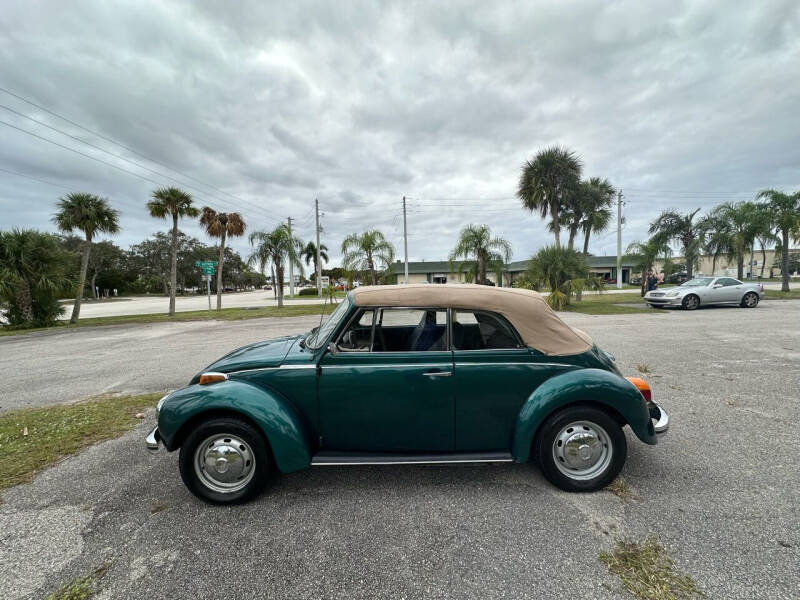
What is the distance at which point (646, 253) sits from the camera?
2236cm

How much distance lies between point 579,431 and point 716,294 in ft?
56.6

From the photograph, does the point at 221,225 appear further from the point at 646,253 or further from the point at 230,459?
the point at 646,253

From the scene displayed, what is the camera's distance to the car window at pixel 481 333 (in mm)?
2666

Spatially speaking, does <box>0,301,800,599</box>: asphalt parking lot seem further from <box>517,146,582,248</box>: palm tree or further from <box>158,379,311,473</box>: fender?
<box>517,146,582,248</box>: palm tree

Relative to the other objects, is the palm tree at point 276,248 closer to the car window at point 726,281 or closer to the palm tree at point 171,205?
the palm tree at point 171,205

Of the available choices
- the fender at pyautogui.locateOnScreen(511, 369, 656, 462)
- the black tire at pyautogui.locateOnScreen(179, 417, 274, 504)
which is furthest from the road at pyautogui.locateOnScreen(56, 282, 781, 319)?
the fender at pyautogui.locateOnScreen(511, 369, 656, 462)

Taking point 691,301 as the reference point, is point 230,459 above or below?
below

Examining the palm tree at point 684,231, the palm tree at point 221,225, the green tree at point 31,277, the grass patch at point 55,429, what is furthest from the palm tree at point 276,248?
the palm tree at point 684,231

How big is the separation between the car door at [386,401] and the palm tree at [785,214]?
101 ft

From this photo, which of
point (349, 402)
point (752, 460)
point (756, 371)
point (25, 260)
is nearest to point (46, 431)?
point (349, 402)

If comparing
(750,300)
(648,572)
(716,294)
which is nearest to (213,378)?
(648,572)

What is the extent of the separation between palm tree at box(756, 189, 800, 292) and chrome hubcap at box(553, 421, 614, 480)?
97.5 ft

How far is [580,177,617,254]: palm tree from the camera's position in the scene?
25422 mm

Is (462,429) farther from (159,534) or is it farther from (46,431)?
(46,431)
